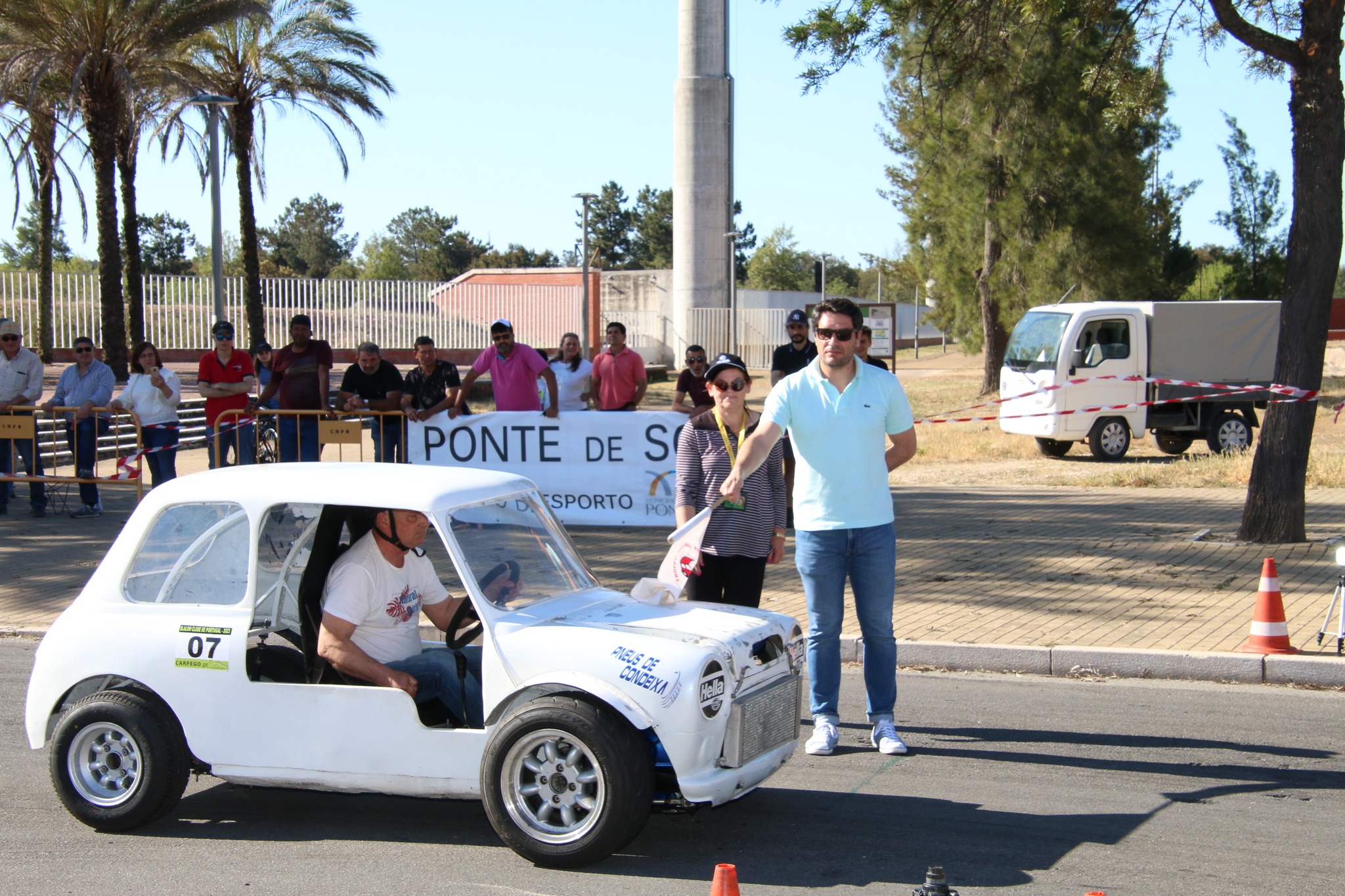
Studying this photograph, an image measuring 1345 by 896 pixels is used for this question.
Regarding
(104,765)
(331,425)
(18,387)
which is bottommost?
(104,765)

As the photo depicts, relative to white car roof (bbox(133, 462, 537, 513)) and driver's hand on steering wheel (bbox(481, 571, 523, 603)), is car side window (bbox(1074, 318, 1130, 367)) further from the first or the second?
driver's hand on steering wheel (bbox(481, 571, 523, 603))

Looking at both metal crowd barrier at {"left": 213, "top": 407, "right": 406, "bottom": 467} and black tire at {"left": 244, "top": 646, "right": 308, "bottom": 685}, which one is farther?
metal crowd barrier at {"left": 213, "top": 407, "right": 406, "bottom": 467}

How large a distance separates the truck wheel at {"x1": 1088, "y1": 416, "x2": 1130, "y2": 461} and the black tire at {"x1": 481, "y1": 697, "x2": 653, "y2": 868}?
1763 centimetres

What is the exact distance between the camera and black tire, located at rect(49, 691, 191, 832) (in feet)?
16.4

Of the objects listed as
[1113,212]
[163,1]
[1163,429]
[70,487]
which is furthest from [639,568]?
[1113,212]

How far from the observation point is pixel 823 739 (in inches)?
239

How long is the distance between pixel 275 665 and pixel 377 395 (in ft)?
28.3

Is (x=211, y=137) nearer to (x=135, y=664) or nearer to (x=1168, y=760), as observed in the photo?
(x=135, y=664)

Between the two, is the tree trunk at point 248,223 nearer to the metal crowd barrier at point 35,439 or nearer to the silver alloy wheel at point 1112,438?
the metal crowd barrier at point 35,439

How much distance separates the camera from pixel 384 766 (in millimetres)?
4848

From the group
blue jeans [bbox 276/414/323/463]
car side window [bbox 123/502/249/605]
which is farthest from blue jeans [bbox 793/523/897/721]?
blue jeans [bbox 276/414/323/463]

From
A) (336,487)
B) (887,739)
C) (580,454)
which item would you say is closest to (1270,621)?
(887,739)

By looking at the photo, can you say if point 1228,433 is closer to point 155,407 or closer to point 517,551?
point 155,407

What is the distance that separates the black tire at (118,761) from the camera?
501 cm
